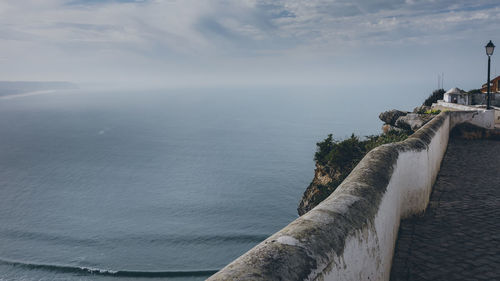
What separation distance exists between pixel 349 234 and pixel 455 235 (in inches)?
144

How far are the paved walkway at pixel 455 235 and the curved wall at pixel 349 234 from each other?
15.8 inches

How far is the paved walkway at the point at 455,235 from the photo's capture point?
434 centimetres

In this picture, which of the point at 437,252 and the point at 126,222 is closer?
the point at 437,252

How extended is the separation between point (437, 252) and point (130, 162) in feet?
374

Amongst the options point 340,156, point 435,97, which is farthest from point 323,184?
point 435,97

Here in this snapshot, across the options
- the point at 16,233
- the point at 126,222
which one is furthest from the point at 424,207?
the point at 16,233

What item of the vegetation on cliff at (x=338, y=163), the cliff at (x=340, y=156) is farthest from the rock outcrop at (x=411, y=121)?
the vegetation on cliff at (x=338, y=163)

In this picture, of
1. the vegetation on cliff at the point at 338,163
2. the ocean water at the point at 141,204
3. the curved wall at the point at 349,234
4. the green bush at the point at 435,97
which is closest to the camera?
the curved wall at the point at 349,234

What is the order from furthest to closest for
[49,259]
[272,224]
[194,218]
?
1. [194,218]
2. [272,224]
3. [49,259]

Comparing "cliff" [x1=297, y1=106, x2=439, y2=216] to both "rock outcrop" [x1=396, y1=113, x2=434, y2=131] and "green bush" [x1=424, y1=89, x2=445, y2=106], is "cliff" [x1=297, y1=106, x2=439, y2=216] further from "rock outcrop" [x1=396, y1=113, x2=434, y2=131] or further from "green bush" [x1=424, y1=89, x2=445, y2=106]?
"green bush" [x1=424, y1=89, x2=445, y2=106]

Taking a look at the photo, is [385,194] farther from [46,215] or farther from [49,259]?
[46,215]

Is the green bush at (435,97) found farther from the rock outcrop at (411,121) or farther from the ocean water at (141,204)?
the ocean water at (141,204)

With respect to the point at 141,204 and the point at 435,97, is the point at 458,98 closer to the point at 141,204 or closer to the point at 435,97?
the point at 435,97

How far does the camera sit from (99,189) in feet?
279
